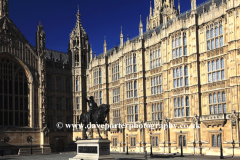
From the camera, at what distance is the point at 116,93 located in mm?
63625

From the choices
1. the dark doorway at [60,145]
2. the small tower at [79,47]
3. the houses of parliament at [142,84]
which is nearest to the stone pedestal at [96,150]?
the houses of parliament at [142,84]

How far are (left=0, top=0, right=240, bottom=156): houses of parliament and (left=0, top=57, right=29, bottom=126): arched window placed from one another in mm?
178

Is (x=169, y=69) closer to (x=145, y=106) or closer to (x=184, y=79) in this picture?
(x=184, y=79)

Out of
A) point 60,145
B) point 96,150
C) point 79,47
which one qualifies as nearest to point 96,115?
point 96,150

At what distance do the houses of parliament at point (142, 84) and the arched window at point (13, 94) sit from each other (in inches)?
7.0

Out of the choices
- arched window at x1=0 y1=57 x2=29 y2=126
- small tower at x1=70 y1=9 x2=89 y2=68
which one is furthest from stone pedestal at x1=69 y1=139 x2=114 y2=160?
small tower at x1=70 y1=9 x2=89 y2=68

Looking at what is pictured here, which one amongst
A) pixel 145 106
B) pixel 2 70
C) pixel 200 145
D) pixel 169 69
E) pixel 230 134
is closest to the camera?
pixel 230 134

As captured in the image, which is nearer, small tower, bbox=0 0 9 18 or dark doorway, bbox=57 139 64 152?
small tower, bbox=0 0 9 18

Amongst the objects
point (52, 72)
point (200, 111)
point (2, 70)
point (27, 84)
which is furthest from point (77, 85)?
point (200, 111)

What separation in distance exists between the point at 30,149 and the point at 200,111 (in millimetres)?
32648

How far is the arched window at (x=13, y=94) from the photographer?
6075 cm

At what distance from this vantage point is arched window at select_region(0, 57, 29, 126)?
6075cm

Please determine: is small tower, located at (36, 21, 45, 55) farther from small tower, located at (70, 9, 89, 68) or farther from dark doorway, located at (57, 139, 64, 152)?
dark doorway, located at (57, 139, 64, 152)

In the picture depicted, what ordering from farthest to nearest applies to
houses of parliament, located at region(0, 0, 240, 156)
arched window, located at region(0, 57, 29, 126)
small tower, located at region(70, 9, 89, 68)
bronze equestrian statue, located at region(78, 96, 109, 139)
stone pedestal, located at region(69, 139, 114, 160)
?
small tower, located at region(70, 9, 89, 68)
arched window, located at region(0, 57, 29, 126)
houses of parliament, located at region(0, 0, 240, 156)
bronze equestrian statue, located at region(78, 96, 109, 139)
stone pedestal, located at region(69, 139, 114, 160)
